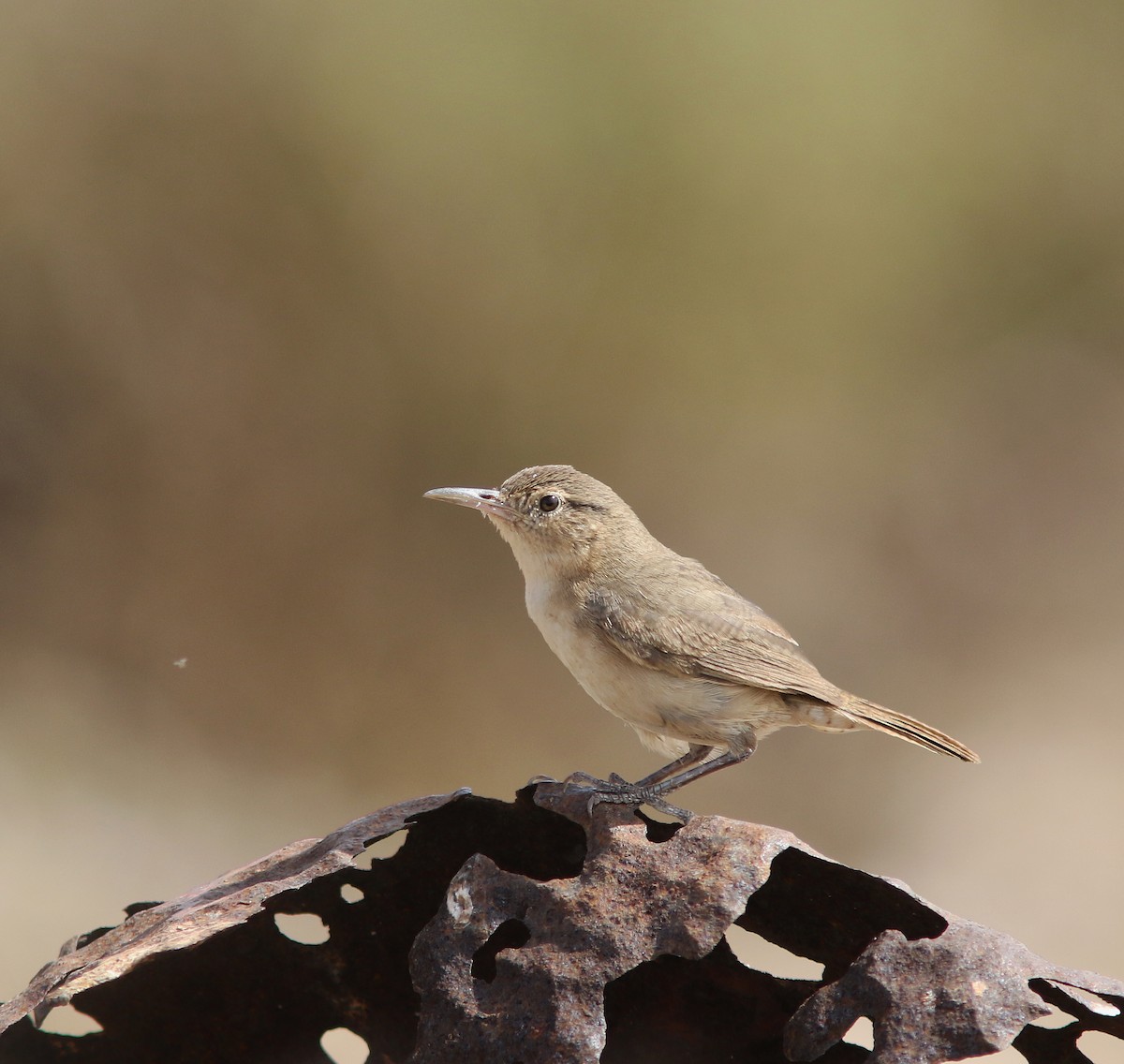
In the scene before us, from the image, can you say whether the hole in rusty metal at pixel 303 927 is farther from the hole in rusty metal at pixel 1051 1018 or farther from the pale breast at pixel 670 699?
the hole in rusty metal at pixel 1051 1018

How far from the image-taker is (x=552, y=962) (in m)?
1.47

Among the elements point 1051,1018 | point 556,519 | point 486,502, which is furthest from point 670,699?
point 1051,1018

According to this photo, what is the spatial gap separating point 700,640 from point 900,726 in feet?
1.90

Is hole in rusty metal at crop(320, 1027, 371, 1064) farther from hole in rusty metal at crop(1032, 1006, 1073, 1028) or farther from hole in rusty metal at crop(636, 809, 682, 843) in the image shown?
hole in rusty metal at crop(636, 809, 682, 843)

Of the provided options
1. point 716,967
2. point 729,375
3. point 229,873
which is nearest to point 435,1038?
point 716,967

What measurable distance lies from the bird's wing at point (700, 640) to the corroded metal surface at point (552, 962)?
1294 mm

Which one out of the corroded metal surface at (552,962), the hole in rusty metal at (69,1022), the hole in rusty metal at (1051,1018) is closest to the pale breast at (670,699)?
the hole in rusty metal at (1051,1018)

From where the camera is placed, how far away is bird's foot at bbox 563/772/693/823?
1834 millimetres

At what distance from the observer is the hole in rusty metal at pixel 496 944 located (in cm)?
183

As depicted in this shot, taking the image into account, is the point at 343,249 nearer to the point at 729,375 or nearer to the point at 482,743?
the point at 729,375

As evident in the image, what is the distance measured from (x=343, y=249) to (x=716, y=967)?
4.12 meters

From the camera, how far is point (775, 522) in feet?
19.8

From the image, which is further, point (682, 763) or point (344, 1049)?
point (344, 1049)

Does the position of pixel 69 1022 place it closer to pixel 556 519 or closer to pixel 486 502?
pixel 486 502
